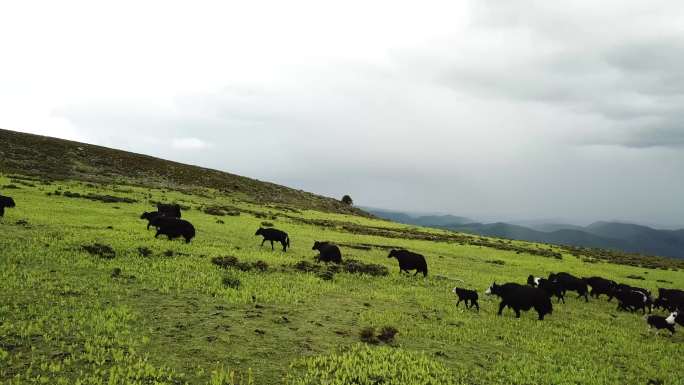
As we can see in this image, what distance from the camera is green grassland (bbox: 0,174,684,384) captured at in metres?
11.4

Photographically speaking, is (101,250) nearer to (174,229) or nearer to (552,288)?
(174,229)

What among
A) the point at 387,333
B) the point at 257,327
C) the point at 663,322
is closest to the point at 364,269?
the point at 387,333

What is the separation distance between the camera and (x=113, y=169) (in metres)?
80.4

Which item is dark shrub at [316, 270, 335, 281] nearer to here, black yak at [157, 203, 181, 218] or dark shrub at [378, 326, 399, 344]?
dark shrub at [378, 326, 399, 344]

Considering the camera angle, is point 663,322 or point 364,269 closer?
point 663,322

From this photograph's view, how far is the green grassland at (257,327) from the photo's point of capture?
11383mm

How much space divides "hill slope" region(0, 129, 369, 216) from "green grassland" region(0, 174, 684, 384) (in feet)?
162

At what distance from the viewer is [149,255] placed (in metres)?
22.7

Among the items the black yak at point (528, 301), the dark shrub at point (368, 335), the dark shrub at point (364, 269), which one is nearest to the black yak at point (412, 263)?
the dark shrub at point (364, 269)

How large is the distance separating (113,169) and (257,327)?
253 feet

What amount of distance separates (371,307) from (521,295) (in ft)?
22.9

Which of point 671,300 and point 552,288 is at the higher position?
point 671,300

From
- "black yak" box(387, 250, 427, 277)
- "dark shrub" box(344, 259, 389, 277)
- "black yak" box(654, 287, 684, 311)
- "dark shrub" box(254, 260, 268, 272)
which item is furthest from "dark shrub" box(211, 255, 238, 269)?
"black yak" box(654, 287, 684, 311)

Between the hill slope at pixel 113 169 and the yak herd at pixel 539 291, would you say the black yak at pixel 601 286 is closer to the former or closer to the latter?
the yak herd at pixel 539 291
